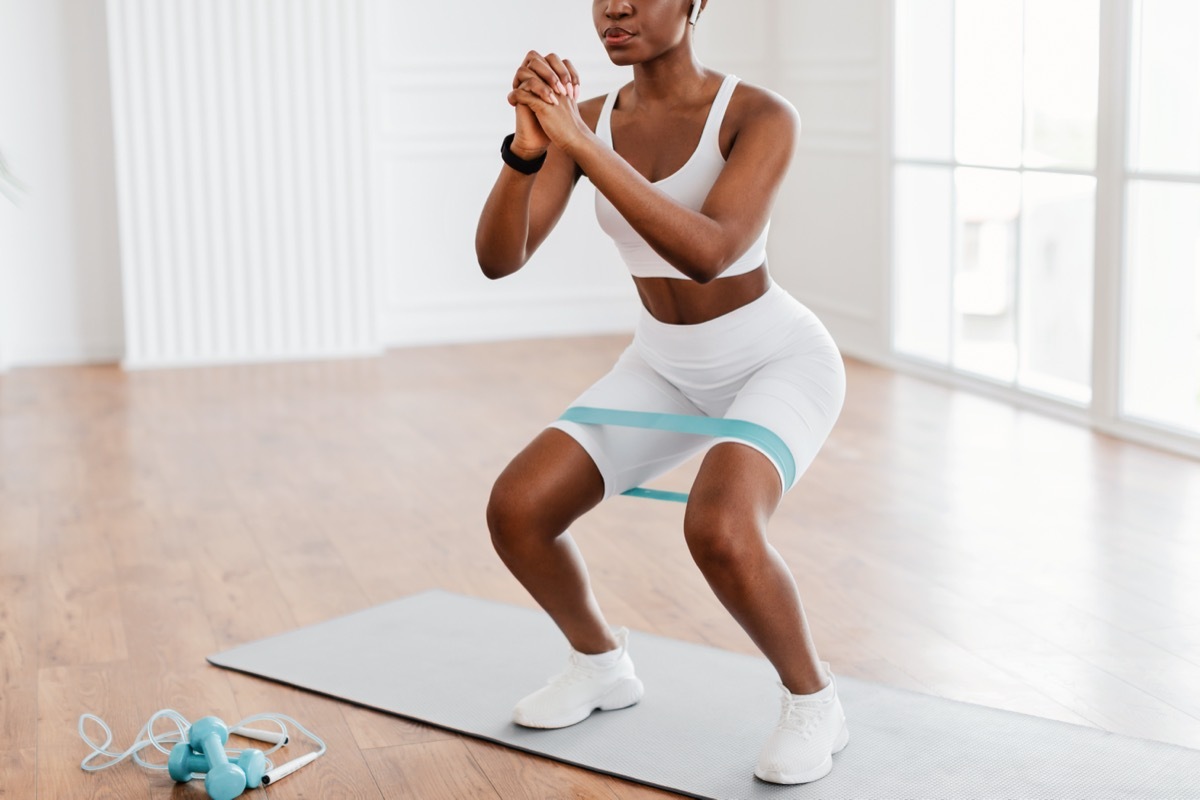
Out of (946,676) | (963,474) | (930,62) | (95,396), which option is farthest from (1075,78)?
(95,396)

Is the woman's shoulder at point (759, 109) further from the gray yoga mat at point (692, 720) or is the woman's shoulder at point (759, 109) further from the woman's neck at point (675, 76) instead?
the gray yoga mat at point (692, 720)

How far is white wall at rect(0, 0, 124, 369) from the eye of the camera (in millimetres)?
5422

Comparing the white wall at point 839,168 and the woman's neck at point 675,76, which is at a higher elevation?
the woman's neck at point 675,76

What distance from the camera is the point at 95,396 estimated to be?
4996 mm

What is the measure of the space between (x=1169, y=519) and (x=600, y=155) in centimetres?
200

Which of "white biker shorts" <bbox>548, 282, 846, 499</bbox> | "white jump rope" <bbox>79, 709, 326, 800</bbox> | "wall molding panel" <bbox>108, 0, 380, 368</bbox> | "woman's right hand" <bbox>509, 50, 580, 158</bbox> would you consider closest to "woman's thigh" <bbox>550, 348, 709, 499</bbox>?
"white biker shorts" <bbox>548, 282, 846, 499</bbox>

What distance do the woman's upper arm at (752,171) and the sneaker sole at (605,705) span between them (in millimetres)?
717

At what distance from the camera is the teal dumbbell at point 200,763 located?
199cm

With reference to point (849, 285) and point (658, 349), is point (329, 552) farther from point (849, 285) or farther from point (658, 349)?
point (849, 285)

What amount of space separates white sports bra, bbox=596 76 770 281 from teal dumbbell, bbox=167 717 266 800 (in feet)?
2.86

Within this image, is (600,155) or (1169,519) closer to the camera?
(600,155)

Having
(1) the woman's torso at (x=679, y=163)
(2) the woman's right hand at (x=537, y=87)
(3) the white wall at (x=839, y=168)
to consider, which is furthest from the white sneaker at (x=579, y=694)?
(3) the white wall at (x=839, y=168)

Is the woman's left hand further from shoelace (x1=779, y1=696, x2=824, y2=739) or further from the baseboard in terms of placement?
the baseboard

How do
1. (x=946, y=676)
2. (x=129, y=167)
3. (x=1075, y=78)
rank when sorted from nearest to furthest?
(x=946, y=676), (x=1075, y=78), (x=129, y=167)
